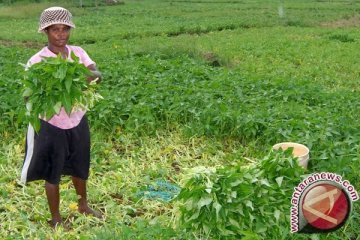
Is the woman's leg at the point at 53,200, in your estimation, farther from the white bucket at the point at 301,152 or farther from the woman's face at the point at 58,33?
the white bucket at the point at 301,152

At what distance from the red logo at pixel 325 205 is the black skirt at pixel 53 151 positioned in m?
2.01

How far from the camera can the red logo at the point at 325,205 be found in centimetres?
344

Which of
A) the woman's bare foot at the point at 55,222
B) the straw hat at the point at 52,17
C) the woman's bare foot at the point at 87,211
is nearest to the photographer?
the straw hat at the point at 52,17

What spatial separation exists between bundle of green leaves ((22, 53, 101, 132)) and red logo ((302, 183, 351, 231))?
2.02 m

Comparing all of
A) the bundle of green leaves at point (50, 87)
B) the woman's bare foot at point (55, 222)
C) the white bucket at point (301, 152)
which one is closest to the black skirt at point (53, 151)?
the bundle of green leaves at point (50, 87)

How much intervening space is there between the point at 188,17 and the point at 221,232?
77.6ft

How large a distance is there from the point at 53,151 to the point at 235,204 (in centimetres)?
161

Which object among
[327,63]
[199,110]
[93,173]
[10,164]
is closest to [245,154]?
[199,110]

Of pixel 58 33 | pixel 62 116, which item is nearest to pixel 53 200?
pixel 62 116

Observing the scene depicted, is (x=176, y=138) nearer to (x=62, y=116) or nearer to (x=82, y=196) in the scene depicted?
(x=82, y=196)

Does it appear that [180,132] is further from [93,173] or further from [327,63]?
[327,63]

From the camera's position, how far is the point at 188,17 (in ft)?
87.4

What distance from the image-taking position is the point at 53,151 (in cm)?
417

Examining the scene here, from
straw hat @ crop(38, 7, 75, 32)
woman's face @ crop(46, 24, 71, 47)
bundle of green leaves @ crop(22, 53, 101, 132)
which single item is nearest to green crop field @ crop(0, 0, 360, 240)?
bundle of green leaves @ crop(22, 53, 101, 132)
